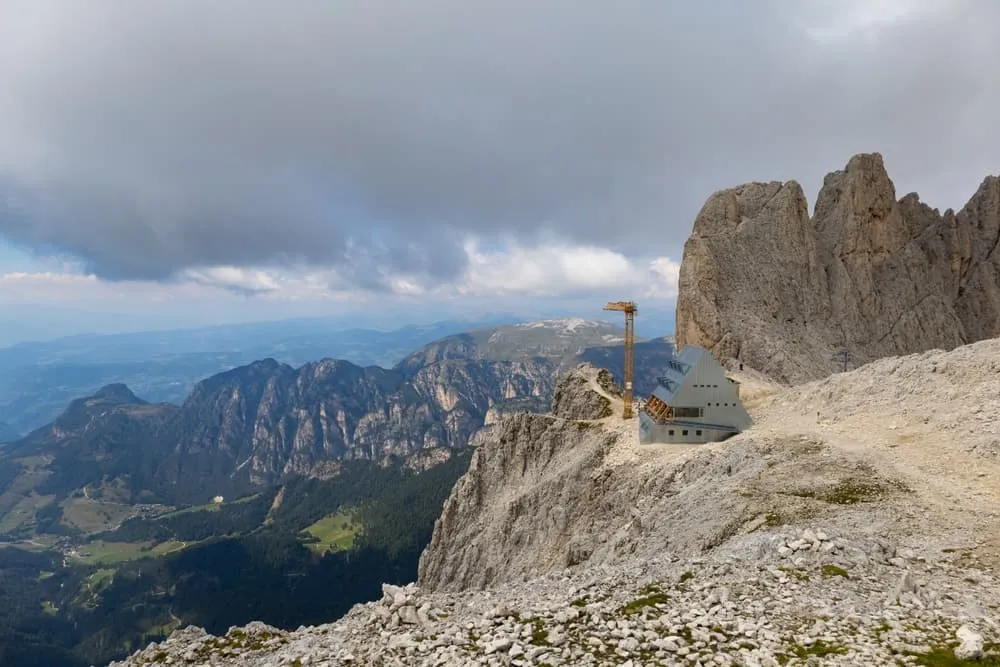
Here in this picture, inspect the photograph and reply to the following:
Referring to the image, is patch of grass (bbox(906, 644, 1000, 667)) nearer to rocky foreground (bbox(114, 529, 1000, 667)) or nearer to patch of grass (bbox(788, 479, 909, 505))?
rocky foreground (bbox(114, 529, 1000, 667))

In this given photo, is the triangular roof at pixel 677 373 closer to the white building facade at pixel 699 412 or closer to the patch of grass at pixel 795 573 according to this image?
the white building facade at pixel 699 412

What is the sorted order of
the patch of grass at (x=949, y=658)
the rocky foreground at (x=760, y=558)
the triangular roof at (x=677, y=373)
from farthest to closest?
1. the triangular roof at (x=677, y=373)
2. the rocky foreground at (x=760, y=558)
3. the patch of grass at (x=949, y=658)

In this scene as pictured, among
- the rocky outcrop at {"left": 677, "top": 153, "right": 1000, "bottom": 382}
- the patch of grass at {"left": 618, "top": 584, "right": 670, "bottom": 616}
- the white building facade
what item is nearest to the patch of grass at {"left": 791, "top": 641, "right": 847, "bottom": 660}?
the patch of grass at {"left": 618, "top": 584, "right": 670, "bottom": 616}

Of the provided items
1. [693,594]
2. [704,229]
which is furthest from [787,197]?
[693,594]

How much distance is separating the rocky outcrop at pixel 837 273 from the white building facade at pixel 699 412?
1776 inches

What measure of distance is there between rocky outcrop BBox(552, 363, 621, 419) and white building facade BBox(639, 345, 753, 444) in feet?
76.9

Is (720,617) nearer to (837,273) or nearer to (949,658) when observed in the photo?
(949,658)

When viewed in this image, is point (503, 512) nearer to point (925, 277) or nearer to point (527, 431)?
point (527, 431)

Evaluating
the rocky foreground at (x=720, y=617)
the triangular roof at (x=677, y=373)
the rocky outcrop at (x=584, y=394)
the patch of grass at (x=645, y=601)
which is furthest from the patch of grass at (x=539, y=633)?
the rocky outcrop at (x=584, y=394)

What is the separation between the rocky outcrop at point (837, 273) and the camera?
110 metres

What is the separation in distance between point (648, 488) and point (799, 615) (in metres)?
33.3

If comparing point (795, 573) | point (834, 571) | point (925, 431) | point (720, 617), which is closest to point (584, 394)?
point (925, 431)

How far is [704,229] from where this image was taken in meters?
126

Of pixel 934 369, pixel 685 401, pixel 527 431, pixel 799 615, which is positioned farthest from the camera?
pixel 527 431
